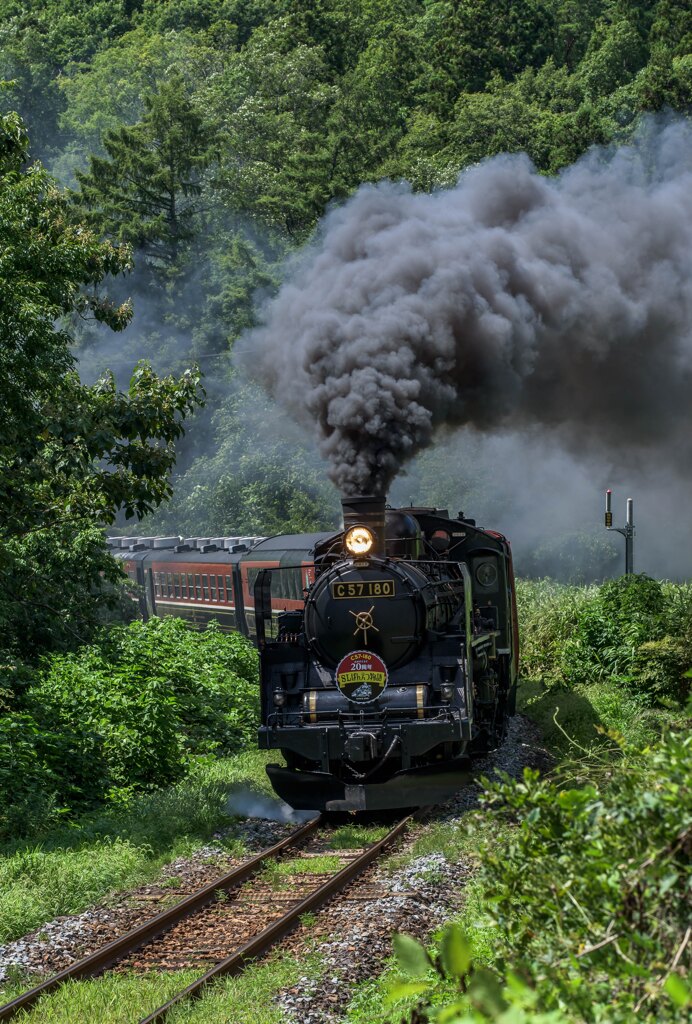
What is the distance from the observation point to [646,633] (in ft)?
48.8

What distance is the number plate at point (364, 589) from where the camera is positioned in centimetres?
979

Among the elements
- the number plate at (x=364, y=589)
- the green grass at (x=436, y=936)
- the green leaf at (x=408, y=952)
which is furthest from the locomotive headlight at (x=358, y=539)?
the green leaf at (x=408, y=952)

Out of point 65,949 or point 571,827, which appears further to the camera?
point 65,949

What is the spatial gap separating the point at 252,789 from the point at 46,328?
4826 mm

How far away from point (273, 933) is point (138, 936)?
2.77 feet

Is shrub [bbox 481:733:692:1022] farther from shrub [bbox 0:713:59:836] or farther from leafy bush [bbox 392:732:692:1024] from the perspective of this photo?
shrub [bbox 0:713:59:836]

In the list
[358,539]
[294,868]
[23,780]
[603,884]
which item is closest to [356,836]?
[294,868]

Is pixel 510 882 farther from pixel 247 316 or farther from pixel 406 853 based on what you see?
pixel 247 316

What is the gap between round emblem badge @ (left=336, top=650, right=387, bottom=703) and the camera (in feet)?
32.1

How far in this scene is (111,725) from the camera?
11.9 m


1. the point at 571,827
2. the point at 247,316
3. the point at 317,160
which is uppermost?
the point at 317,160

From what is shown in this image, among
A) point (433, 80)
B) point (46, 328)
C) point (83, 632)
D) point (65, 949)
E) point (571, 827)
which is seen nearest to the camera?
point (571, 827)

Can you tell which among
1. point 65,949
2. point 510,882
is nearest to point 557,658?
point 65,949

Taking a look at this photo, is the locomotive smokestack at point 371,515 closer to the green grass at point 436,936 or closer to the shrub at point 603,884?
the green grass at point 436,936
